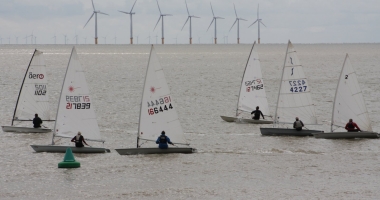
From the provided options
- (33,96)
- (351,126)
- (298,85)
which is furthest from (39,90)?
(351,126)

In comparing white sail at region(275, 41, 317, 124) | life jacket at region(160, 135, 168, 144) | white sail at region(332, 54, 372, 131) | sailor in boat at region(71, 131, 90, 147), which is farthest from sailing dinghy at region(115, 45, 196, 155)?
white sail at region(332, 54, 372, 131)

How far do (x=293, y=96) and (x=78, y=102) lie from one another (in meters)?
14.9

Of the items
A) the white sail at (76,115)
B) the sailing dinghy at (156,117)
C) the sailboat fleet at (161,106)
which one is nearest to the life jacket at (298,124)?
the sailboat fleet at (161,106)

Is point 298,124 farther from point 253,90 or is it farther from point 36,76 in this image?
point 36,76

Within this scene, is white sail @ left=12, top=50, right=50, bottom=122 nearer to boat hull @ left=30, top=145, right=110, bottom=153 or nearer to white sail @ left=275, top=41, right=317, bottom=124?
boat hull @ left=30, top=145, right=110, bottom=153

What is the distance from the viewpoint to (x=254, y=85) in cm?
5378

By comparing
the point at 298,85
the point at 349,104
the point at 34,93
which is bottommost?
the point at 349,104

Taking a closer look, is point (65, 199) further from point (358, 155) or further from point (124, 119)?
point (124, 119)

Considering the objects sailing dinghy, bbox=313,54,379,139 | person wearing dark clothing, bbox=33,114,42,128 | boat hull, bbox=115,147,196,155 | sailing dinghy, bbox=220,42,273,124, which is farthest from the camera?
sailing dinghy, bbox=220,42,273,124

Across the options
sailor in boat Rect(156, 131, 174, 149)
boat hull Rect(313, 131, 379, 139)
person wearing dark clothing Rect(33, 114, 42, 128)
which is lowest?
sailor in boat Rect(156, 131, 174, 149)

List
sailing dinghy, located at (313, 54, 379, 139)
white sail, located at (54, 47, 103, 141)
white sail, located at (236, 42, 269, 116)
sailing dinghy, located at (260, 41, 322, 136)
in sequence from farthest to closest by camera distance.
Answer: white sail, located at (236, 42, 269, 116)
sailing dinghy, located at (260, 41, 322, 136)
sailing dinghy, located at (313, 54, 379, 139)
white sail, located at (54, 47, 103, 141)

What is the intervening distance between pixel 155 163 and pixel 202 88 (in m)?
55.0

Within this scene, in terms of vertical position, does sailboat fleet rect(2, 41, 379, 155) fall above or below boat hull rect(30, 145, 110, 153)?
above

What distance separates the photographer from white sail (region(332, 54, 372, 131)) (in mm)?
45281
